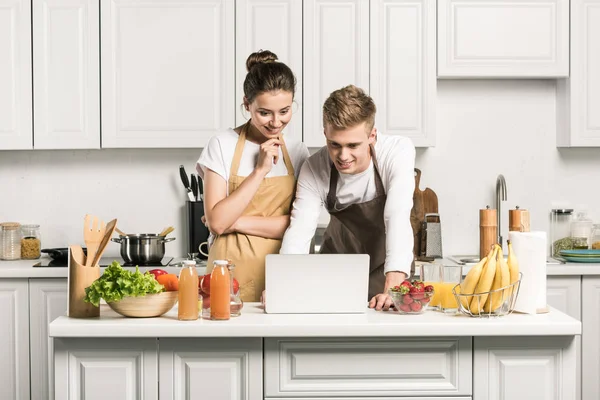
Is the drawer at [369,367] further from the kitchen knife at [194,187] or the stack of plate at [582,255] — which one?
the kitchen knife at [194,187]

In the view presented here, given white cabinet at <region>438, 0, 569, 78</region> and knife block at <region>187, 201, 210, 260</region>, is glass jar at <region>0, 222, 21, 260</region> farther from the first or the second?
white cabinet at <region>438, 0, 569, 78</region>

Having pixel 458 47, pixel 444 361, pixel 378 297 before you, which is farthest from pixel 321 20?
pixel 444 361

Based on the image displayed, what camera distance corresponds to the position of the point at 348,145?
8.54 feet

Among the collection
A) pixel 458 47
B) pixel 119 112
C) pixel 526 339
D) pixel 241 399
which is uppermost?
pixel 458 47

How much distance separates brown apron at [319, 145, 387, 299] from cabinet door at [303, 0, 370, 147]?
0.87 metres

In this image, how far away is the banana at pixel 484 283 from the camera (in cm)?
232

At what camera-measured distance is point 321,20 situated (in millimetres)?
4086

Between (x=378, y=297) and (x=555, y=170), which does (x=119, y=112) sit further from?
(x=555, y=170)

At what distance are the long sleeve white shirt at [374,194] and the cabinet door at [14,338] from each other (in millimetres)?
1703

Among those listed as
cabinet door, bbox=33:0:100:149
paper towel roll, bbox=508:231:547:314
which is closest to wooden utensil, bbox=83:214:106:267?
paper towel roll, bbox=508:231:547:314

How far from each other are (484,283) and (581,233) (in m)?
2.27

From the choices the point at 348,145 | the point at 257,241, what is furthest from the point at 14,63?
the point at 348,145

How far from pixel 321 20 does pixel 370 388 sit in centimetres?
227

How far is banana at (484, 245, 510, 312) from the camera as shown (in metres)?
2.32
